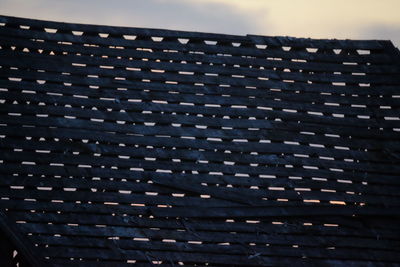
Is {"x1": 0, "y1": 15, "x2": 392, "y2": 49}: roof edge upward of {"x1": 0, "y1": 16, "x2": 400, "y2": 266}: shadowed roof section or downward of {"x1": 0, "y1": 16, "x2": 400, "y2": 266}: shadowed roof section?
upward

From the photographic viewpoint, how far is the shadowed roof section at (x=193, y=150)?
9.76 m

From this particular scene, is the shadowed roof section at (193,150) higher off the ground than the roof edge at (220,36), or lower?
lower

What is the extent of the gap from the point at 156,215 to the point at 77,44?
8.87 ft

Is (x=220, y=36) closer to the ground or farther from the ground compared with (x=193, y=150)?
farther from the ground

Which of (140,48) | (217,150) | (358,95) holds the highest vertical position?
(140,48)

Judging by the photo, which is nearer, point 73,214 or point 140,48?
point 73,214

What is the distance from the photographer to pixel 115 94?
10203mm

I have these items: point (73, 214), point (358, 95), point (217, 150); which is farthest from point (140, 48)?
point (358, 95)

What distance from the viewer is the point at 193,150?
1009 centimetres

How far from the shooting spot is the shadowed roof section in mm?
9758

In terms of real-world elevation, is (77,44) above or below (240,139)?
above

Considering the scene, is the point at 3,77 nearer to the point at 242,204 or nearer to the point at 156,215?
the point at 156,215

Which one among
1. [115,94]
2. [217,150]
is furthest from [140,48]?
[217,150]

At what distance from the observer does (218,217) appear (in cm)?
989
